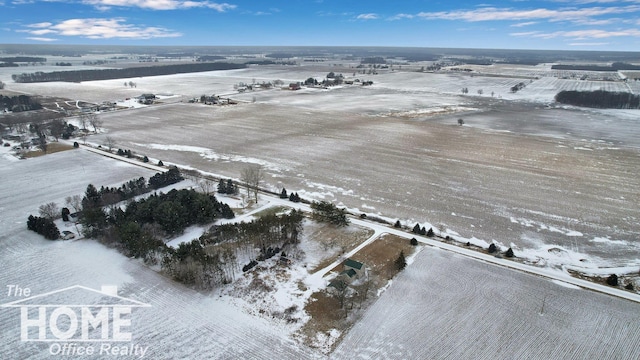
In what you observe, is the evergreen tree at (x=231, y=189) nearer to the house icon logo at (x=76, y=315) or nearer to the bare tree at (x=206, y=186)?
the bare tree at (x=206, y=186)

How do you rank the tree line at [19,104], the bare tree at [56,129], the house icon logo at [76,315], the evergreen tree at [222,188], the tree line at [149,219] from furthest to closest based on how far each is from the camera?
the tree line at [19,104]
the bare tree at [56,129]
the evergreen tree at [222,188]
the tree line at [149,219]
the house icon logo at [76,315]

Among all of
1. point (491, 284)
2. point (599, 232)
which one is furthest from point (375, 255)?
point (599, 232)

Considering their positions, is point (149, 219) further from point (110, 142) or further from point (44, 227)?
point (110, 142)

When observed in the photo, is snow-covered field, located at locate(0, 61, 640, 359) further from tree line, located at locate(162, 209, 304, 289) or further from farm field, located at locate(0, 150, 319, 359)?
tree line, located at locate(162, 209, 304, 289)

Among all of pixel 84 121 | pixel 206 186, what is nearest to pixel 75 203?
pixel 206 186

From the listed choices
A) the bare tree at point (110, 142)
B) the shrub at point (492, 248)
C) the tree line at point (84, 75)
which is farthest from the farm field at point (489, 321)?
the tree line at point (84, 75)

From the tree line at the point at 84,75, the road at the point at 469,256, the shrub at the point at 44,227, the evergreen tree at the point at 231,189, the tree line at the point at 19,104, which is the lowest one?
the road at the point at 469,256

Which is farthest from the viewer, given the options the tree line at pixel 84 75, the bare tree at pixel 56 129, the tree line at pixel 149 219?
the tree line at pixel 84 75
